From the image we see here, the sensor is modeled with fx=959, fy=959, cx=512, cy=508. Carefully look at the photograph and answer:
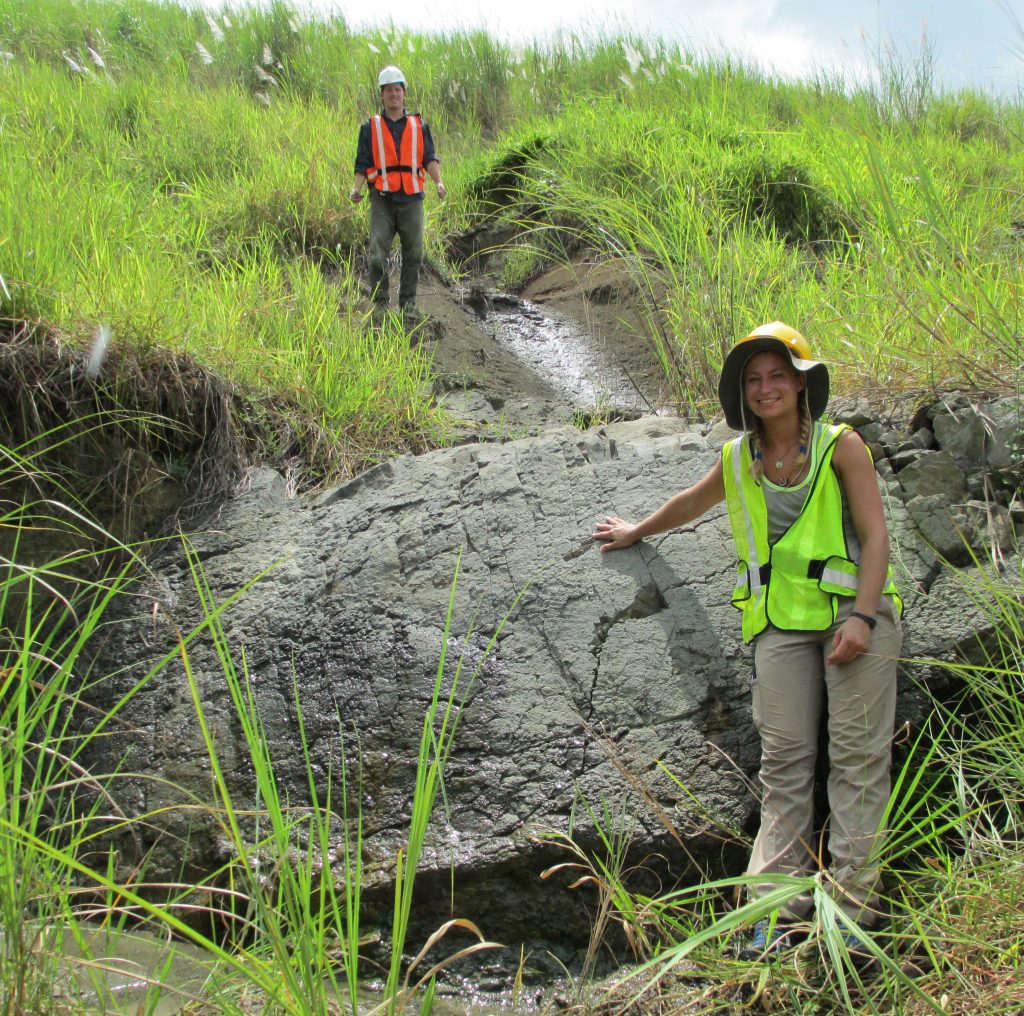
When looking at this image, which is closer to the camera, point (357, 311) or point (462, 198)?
point (357, 311)

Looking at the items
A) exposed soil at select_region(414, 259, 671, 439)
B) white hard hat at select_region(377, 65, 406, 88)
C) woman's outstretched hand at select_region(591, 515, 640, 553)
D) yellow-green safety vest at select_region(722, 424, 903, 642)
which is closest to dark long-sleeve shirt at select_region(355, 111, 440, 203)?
white hard hat at select_region(377, 65, 406, 88)

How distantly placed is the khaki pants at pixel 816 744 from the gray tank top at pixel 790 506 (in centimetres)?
18

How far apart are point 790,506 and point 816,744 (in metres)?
0.61

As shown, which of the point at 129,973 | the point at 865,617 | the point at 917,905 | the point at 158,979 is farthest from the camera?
the point at 865,617

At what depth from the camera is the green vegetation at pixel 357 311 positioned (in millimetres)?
1672

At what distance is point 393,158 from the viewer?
5.70 m

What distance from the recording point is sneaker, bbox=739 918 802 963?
207cm

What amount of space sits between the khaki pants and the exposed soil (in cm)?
219

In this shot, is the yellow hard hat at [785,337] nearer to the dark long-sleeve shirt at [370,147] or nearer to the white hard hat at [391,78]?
the dark long-sleeve shirt at [370,147]

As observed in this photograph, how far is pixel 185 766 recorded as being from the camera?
276cm

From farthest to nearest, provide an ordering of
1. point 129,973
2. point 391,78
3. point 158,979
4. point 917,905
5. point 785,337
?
point 391,78, point 785,337, point 917,905, point 158,979, point 129,973

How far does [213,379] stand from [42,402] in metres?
0.61

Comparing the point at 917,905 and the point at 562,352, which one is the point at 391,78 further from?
the point at 917,905

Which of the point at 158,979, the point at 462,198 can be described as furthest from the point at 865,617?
the point at 462,198
